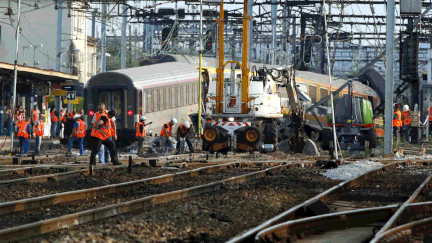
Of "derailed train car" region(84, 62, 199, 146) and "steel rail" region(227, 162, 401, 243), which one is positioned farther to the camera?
"derailed train car" region(84, 62, 199, 146)

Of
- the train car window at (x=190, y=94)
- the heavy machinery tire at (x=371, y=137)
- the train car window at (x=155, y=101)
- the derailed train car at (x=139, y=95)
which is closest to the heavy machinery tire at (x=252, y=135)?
the derailed train car at (x=139, y=95)

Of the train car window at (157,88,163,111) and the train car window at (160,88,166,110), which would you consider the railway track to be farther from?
the train car window at (160,88,166,110)

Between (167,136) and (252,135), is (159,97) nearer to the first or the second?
(167,136)

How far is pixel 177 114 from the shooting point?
110 ft

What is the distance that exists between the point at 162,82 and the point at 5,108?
1096cm

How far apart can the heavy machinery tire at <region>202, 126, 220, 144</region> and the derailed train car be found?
14.8 feet

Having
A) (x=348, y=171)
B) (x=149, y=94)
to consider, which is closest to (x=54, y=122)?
(x=149, y=94)

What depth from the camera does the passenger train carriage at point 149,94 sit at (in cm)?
2995

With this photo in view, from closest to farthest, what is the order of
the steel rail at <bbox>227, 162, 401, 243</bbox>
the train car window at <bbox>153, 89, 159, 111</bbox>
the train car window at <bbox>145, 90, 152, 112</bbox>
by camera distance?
1. the steel rail at <bbox>227, 162, 401, 243</bbox>
2. the train car window at <bbox>145, 90, 152, 112</bbox>
3. the train car window at <bbox>153, 89, 159, 111</bbox>

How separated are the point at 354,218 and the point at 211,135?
17.6 metres

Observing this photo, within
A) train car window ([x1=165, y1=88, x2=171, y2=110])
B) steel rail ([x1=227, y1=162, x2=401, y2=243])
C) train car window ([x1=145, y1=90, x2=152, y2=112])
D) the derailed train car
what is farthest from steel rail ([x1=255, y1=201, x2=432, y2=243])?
train car window ([x1=165, y1=88, x2=171, y2=110])

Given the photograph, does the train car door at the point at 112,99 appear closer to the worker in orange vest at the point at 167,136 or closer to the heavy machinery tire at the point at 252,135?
the worker in orange vest at the point at 167,136

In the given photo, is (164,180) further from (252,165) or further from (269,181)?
(252,165)

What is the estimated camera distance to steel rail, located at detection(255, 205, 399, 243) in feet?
23.7
